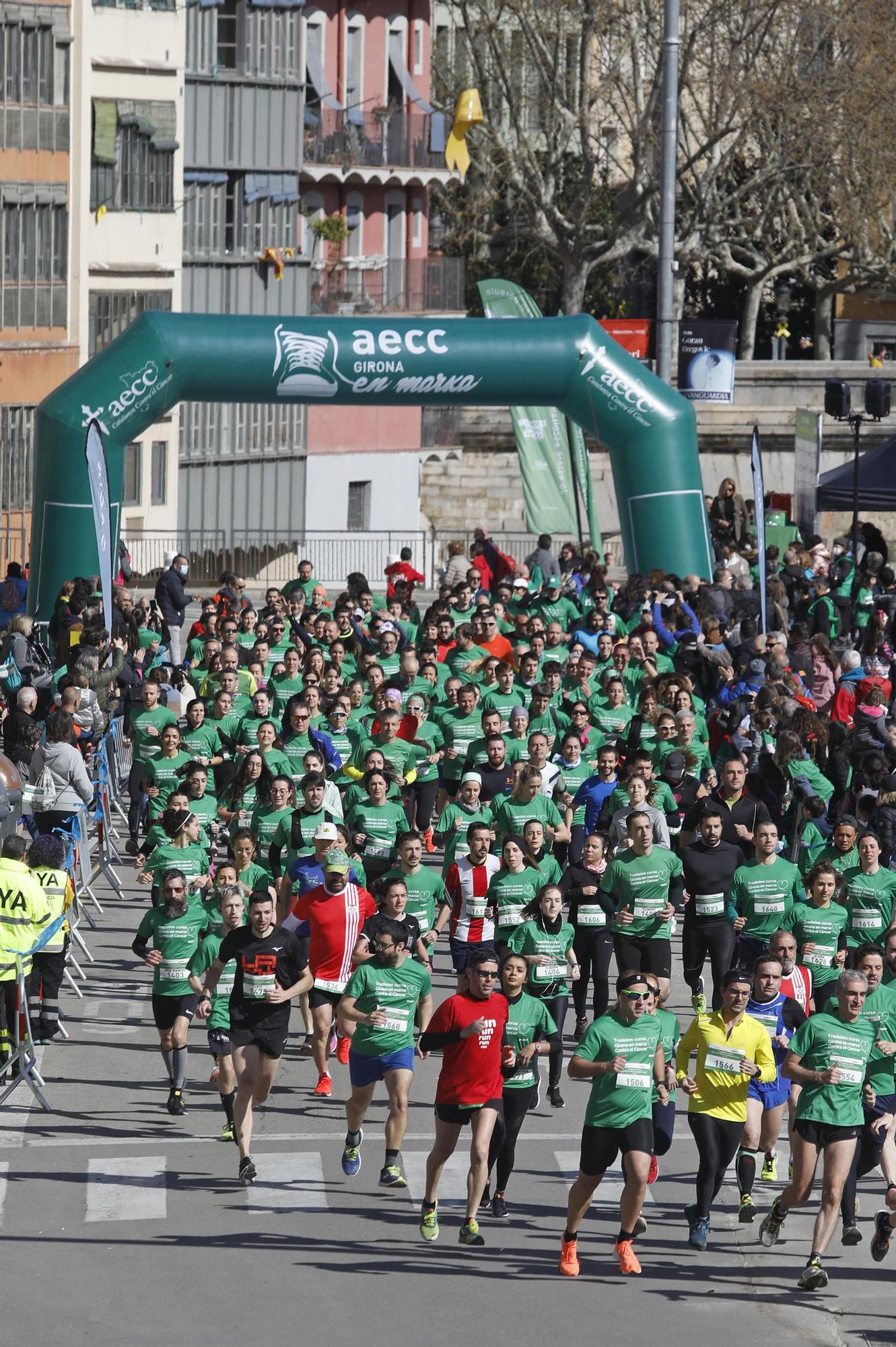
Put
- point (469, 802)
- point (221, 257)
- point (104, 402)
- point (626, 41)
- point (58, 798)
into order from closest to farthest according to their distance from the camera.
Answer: point (469, 802) < point (58, 798) < point (104, 402) < point (221, 257) < point (626, 41)

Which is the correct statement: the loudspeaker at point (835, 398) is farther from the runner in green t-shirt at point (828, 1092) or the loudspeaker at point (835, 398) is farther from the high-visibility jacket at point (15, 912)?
the runner in green t-shirt at point (828, 1092)

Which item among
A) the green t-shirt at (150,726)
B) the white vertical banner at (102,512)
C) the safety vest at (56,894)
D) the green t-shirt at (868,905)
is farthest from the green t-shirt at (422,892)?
the white vertical banner at (102,512)

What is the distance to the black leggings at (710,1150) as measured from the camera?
11781 millimetres

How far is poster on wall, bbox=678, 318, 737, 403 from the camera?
39.8m

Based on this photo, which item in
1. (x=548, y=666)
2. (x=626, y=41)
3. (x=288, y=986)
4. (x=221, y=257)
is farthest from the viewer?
(x=626, y=41)

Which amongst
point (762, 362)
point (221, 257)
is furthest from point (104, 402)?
point (762, 362)

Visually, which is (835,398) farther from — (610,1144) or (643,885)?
(610,1144)

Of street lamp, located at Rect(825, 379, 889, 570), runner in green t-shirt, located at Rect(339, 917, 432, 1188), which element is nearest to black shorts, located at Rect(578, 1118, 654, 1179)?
runner in green t-shirt, located at Rect(339, 917, 432, 1188)

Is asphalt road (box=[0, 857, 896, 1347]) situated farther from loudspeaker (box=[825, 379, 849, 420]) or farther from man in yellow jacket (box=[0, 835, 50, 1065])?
loudspeaker (box=[825, 379, 849, 420])

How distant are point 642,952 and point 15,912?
3.73 m

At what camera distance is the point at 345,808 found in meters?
16.3

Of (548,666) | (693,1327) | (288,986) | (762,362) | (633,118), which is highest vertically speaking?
(633,118)

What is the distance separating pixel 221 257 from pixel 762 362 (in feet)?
37.1

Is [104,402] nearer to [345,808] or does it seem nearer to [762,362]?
[345,808]
